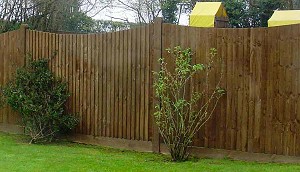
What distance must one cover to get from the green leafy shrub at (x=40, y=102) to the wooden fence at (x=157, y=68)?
236 mm

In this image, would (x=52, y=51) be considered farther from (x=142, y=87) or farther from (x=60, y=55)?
(x=142, y=87)

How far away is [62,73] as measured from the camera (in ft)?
30.0

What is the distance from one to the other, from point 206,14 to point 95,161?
23.7ft

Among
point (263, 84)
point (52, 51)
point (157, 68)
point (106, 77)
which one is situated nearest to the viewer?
point (263, 84)

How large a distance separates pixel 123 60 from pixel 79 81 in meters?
1.11

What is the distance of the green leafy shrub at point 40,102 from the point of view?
8656mm

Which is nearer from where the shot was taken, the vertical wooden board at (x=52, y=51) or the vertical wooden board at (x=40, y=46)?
the vertical wooden board at (x=52, y=51)

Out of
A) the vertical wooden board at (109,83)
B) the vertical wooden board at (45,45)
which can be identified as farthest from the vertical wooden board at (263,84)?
the vertical wooden board at (45,45)

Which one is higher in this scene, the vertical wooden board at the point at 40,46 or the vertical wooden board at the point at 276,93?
the vertical wooden board at the point at 40,46

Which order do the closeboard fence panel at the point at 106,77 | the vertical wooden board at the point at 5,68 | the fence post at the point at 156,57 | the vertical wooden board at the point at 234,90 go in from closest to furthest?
the vertical wooden board at the point at 234,90, the fence post at the point at 156,57, the closeboard fence panel at the point at 106,77, the vertical wooden board at the point at 5,68

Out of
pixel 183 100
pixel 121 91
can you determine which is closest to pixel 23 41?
pixel 121 91

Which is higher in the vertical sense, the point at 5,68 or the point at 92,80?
the point at 5,68

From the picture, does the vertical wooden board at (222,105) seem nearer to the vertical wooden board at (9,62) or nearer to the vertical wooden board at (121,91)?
the vertical wooden board at (121,91)

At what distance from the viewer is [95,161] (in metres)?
6.87
